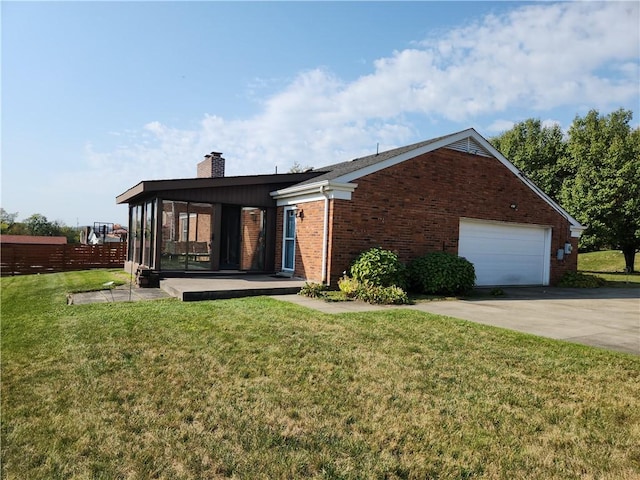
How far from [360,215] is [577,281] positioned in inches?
397

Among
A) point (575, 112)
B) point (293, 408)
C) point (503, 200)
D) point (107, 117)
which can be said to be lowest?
point (293, 408)

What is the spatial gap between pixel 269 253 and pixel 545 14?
10.1m

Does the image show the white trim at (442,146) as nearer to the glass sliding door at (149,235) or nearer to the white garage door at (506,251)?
the white garage door at (506,251)

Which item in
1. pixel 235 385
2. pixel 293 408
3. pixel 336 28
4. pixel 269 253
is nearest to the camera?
pixel 293 408

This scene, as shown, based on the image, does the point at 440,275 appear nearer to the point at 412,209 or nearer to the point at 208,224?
the point at 412,209

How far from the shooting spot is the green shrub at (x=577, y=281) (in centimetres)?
1543

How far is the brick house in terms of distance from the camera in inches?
445

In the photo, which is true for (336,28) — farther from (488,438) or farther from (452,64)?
(488,438)

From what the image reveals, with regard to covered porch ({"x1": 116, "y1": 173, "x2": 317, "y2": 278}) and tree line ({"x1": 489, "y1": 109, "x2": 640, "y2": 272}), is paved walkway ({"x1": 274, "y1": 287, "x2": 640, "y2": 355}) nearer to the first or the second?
covered porch ({"x1": 116, "y1": 173, "x2": 317, "y2": 278})

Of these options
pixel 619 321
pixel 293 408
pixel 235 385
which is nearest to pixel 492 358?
pixel 293 408

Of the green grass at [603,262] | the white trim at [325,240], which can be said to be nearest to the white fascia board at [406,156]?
the white trim at [325,240]

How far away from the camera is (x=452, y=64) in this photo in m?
11.4

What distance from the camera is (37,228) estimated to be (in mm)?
60688

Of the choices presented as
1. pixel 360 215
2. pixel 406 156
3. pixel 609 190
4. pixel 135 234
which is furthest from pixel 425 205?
pixel 609 190
